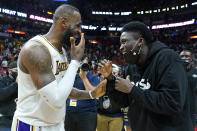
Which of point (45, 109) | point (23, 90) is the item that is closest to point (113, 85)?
point (45, 109)

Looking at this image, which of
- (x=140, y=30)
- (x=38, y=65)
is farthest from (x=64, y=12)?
(x=140, y=30)

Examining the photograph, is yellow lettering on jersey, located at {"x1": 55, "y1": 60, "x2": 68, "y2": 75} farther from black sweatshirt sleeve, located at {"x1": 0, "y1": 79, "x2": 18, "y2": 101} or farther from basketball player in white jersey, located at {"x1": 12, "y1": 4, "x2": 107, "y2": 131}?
black sweatshirt sleeve, located at {"x1": 0, "y1": 79, "x2": 18, "y2": 101}

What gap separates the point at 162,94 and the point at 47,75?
98 cm

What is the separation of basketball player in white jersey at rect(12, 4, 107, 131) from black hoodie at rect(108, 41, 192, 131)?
64cm

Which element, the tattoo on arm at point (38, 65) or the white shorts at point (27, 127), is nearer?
the tattoo on arm at point (38, 65)

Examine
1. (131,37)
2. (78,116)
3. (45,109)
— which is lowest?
(78,116)

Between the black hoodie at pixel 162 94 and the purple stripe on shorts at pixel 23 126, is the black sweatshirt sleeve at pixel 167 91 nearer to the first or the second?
the black hoodie at pixel 162 94

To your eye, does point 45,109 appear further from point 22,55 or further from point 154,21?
point 154,21

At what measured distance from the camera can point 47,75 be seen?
66.3 inches

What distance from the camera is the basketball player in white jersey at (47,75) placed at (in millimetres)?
1680

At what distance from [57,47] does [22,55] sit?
0.39 meters

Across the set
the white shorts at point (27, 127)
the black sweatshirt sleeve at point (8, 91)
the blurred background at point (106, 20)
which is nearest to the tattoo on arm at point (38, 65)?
the white shorts at point (27, 127)

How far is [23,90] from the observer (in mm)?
1875

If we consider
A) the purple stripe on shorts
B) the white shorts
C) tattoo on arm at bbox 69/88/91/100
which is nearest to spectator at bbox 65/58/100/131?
tattoo on arm at bbox 69/88/91/100
